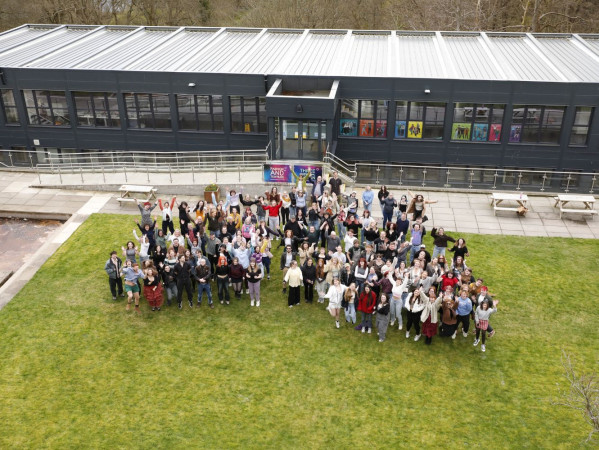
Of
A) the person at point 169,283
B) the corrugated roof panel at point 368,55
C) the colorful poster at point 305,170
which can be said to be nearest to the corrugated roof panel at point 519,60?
the corrugated roof panel at point 368,55

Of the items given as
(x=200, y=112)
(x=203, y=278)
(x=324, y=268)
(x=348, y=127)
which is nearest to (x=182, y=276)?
(x=203, y=278)

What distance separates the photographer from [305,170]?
77.0ft

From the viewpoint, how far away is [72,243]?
2003cm

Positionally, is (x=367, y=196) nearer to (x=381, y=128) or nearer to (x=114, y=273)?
(x=381, y=128)

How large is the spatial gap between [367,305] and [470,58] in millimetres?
16947

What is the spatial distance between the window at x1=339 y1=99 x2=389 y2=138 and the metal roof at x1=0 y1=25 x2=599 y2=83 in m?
1.28

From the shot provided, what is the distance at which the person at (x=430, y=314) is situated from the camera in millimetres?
14265

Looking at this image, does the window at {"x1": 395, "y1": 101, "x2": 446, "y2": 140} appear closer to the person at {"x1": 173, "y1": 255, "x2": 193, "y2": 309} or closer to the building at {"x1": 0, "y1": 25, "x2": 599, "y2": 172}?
the building at {"x1": 0, "y1": 25, "x2": 599, "y2": 172}

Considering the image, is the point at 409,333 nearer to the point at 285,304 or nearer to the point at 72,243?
the point at 285,304

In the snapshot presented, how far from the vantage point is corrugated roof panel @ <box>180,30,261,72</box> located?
26.3 meters

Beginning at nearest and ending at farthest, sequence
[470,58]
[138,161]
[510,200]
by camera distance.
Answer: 1. [510,200]
2. [138,161]
3. [470,58]

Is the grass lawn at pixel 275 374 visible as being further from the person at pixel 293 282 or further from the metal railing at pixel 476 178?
the metal railing at pixel 476 178

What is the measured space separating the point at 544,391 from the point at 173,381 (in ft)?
29.2

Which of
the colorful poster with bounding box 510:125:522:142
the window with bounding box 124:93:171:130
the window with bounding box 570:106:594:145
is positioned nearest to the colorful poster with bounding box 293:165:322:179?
the window with bounding box 124:93:171:130
